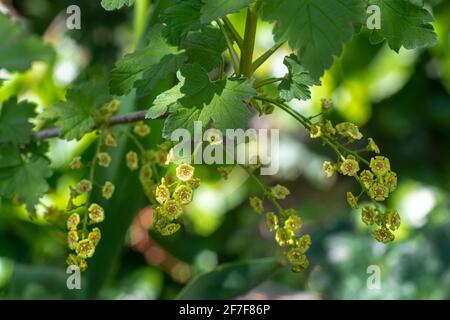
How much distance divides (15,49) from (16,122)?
10 centimetres

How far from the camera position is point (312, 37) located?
2.14ft

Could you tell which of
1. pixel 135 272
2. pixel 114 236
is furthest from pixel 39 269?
pixel 135 272

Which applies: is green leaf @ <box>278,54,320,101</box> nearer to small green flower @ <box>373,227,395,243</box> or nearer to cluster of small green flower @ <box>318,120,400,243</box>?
cluster of small green flower @ <box>318,120,400,243</box>

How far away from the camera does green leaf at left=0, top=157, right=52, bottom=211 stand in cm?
94

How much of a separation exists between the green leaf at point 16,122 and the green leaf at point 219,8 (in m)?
0.38

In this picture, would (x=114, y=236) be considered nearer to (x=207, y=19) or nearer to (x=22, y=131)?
(x=22, y=131)

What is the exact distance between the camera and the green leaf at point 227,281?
1132mm

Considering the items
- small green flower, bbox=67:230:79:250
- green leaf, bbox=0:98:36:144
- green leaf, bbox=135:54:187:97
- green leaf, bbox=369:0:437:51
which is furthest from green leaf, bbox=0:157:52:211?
green leaf, bbox=369:0:437:51

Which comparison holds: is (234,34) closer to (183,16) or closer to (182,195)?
(183,16)

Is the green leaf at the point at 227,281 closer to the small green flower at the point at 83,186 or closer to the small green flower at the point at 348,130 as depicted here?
the small green flower at the point at 83,186

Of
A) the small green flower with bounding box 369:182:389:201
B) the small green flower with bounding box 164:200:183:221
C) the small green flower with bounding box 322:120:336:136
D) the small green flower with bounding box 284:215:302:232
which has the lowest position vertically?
the small green flower with bounding box 284:215:302:232

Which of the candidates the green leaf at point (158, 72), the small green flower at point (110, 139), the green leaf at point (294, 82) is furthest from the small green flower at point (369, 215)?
the small green flower at point (110, 139)

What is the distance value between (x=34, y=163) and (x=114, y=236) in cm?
36

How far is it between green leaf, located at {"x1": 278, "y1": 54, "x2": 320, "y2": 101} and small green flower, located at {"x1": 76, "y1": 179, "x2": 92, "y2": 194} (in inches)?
11.1
